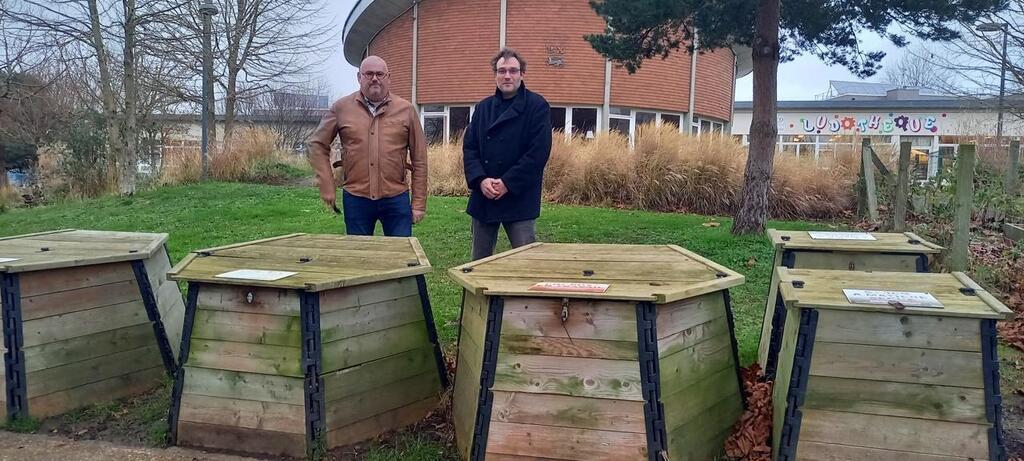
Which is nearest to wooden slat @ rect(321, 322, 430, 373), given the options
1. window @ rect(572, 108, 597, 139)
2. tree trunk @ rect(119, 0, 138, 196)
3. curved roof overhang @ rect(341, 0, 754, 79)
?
tree trunk @ rect(119, 0, 138, 196)

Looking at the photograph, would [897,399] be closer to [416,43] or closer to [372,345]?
[372,345]

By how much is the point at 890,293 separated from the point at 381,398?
206cm

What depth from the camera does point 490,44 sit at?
66.5 ft

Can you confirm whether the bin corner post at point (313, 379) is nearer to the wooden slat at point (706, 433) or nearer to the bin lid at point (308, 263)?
the bin lid at point (308, 263)

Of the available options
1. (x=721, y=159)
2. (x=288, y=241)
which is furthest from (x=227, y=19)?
(x=288, y=241)

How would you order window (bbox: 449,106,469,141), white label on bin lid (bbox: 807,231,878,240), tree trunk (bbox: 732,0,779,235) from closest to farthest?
white label on bin lid (bbox: 807,231,878,240), tree trunk (bbox: 732,0,779,235), window (bbox: 449,106,469,141)

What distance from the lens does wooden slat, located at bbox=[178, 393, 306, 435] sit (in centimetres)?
267

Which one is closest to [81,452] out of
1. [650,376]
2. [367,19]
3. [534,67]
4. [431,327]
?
[431,327]

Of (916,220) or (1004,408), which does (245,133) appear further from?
(1004,408)

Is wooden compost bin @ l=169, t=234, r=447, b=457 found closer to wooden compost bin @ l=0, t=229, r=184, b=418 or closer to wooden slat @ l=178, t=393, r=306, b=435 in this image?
wooden slat @ l=178, t=393, r=306, b=435

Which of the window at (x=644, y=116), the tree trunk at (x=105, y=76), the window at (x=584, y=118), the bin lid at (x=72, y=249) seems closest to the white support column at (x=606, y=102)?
the window at (x=584, y=118)

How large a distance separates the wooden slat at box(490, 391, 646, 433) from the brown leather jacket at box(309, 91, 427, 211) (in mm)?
1780

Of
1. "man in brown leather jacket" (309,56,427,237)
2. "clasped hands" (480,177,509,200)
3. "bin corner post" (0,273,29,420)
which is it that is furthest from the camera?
"man in brown leather jacket" (309,56,427,237)

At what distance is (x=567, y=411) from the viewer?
2381 millimetres
